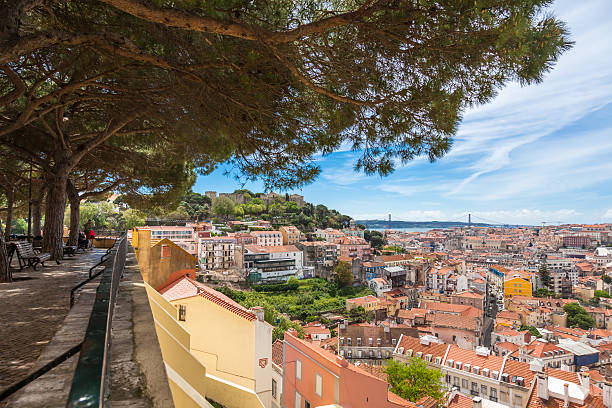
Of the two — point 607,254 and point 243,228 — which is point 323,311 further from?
point 607,254

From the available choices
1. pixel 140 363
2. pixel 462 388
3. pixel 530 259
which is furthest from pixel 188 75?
pixel 530 259

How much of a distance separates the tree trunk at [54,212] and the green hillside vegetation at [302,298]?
2029 centimetres

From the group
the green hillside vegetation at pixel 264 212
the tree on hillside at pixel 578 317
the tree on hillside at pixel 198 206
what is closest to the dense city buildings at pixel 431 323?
the tree on hillside at pixel 578 317

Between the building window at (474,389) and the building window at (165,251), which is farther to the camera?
the building window at (474,389)

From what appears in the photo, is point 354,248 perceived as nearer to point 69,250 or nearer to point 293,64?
point 69,250

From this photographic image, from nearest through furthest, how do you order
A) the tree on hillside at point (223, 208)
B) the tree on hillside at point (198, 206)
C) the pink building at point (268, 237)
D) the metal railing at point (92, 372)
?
the metal railing at point (92, 372) → the pink building at point (268, 237) → the tree on hillside at point (198, 206) → the tree on hillside at point (223, 208)

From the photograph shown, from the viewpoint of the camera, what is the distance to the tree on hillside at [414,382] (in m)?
15.1

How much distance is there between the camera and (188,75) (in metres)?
3.75

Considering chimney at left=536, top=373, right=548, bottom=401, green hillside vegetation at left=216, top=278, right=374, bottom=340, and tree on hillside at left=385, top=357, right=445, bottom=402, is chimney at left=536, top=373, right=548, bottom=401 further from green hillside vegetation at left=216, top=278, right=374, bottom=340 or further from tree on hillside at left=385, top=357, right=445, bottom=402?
green hillside vegetation at left=216, top=278, right=374, bottom=340

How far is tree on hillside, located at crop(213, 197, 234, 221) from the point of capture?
70.1 m

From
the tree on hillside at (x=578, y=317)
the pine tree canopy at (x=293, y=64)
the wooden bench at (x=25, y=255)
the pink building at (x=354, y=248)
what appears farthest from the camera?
the pink building at (x=354, y=248)

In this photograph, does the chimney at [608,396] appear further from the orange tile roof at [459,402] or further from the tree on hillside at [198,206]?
the tree on hillside at [198,206]

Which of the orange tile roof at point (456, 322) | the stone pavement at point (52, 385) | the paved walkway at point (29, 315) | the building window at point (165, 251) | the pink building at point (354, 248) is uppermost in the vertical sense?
the stone pavement at point (52, 385)

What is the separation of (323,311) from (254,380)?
32737mm
